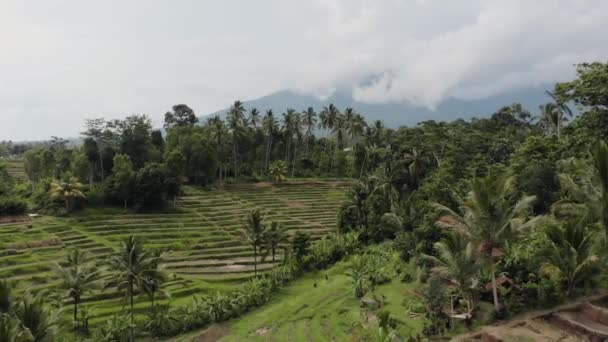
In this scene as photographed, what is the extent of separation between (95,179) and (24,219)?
2058cm

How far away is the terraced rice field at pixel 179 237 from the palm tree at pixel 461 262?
18868 mm

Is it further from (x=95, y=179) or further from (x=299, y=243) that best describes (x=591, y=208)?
(x=95, y=179)

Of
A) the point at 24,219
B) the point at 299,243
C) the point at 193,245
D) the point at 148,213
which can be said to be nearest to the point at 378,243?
the point at 299,243

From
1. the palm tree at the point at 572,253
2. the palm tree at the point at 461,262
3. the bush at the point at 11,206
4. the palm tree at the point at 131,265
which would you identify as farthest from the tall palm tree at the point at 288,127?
the palm tree at the point at 572,253

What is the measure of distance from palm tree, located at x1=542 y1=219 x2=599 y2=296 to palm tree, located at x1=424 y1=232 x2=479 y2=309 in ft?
10.1

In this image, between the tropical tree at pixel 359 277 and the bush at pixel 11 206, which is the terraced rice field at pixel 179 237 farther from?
the tropical tree at pixel 359 277

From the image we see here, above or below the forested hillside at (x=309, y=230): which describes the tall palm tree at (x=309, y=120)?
above

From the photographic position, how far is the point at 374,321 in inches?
901

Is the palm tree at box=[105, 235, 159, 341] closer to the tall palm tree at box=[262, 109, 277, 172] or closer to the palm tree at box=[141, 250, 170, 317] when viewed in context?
the palm tree at box=[141, 250, 170, 317]

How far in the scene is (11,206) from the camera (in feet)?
157

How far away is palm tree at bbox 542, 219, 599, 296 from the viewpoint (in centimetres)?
1809

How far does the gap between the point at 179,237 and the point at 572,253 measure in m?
38.0

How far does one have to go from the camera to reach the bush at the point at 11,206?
4744 centimetres

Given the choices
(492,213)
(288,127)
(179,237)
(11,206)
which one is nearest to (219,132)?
(288,127)
